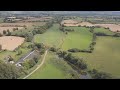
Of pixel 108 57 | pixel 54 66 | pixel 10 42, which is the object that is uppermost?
pixel 10 42

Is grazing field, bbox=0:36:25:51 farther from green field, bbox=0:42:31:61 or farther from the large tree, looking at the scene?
the large tree

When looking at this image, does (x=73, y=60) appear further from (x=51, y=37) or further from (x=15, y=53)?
(x=15, y=53)

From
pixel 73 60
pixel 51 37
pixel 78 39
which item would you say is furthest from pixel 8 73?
pixel 78 39

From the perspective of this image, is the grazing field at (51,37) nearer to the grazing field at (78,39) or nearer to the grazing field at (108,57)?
the grazing field at (78,39)

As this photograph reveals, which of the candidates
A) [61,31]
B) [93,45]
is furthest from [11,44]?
[93,45]


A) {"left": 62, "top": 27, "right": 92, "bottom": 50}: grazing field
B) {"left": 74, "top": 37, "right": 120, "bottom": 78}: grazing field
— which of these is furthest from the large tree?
{"left": 74, "top": 37, "right": 120, "bottom": 78}: grazing field
